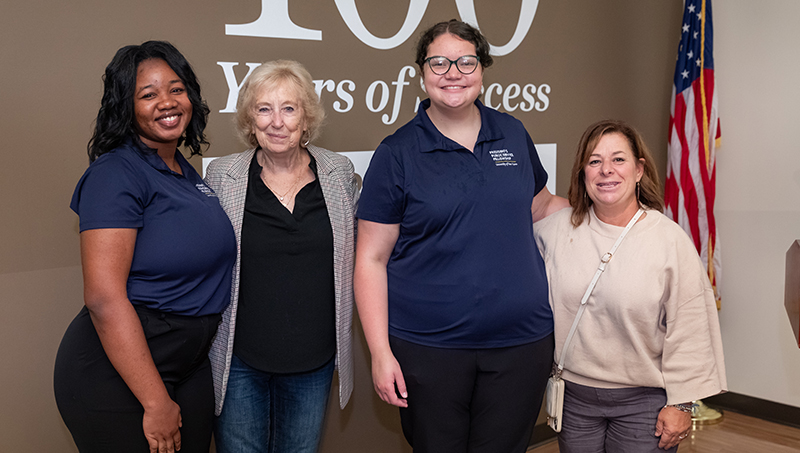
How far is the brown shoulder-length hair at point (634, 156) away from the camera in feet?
6.13

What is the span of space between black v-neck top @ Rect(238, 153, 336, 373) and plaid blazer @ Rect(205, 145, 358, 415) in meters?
0.03

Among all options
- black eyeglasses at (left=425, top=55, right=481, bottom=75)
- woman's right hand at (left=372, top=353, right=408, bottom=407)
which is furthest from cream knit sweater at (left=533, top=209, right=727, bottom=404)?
black eyeglasses at (left=425, top=55, right=481, bottom=75)

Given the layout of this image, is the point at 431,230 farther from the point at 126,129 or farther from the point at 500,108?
the point at 500,108

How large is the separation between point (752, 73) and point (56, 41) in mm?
3533

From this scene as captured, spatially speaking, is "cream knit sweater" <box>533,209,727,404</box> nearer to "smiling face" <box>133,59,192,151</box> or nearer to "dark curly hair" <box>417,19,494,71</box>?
"dark curly hair" <box>417,19,494,71</box>

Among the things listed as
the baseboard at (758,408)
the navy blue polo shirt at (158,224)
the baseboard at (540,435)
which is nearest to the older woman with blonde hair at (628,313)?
the navy blue polo shirt at (158,224)

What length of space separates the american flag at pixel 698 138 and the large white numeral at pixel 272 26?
233 cm

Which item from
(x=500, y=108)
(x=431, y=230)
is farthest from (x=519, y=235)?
(x=500, y=108)

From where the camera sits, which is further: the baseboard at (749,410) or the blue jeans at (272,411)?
the baseboard at (749,410)

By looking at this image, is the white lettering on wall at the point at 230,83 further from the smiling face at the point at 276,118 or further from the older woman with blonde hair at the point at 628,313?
the older woman with blonde hair at the point at 628,313

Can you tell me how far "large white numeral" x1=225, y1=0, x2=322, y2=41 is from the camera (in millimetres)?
2346

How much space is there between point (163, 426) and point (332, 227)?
695 millimetres

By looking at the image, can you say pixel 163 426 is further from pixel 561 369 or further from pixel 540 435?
pixel 540 435

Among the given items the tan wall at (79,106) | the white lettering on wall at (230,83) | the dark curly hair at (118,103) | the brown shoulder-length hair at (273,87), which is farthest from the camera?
the white lettering on wall at (230,83)
